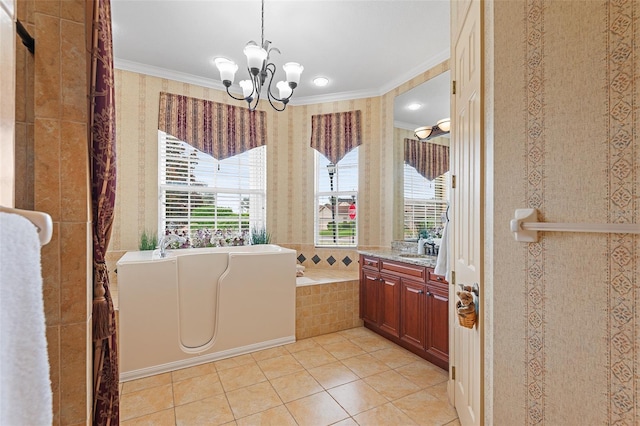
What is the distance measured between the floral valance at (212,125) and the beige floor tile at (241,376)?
2.43 m

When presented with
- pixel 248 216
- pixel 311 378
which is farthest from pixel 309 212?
pixel 311 378

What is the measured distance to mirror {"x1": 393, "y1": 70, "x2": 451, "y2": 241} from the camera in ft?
10.7

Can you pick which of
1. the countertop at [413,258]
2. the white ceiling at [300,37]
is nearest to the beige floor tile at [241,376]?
the countertop at [413,258]

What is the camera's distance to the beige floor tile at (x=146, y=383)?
7.45 ft

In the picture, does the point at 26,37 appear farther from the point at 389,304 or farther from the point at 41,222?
the point at 389,304

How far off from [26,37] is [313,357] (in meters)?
2.76

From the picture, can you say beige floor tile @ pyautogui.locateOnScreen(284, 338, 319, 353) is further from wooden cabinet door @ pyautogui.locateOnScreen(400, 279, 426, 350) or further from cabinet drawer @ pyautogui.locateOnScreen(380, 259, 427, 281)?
cabinet drawer @ pyautogui.locateOnScreen(380, 259, 427, 281)

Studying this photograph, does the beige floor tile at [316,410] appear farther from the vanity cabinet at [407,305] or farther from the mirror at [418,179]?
the mirror at [418,179]

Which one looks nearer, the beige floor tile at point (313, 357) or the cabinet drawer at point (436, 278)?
the cabinet drawer at point (436, 278)

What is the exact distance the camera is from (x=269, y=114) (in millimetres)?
4141

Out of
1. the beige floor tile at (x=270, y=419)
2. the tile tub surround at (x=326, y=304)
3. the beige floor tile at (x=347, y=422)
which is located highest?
the tile tub surround at (x=326, y=304)

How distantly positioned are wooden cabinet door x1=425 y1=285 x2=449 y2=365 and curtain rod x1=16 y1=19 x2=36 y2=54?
8.82 ft

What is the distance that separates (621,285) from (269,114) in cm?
396

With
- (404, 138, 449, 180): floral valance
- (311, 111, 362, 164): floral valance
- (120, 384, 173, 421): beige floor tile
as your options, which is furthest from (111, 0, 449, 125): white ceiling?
(120, 384, 173, 421): beige floor tile
